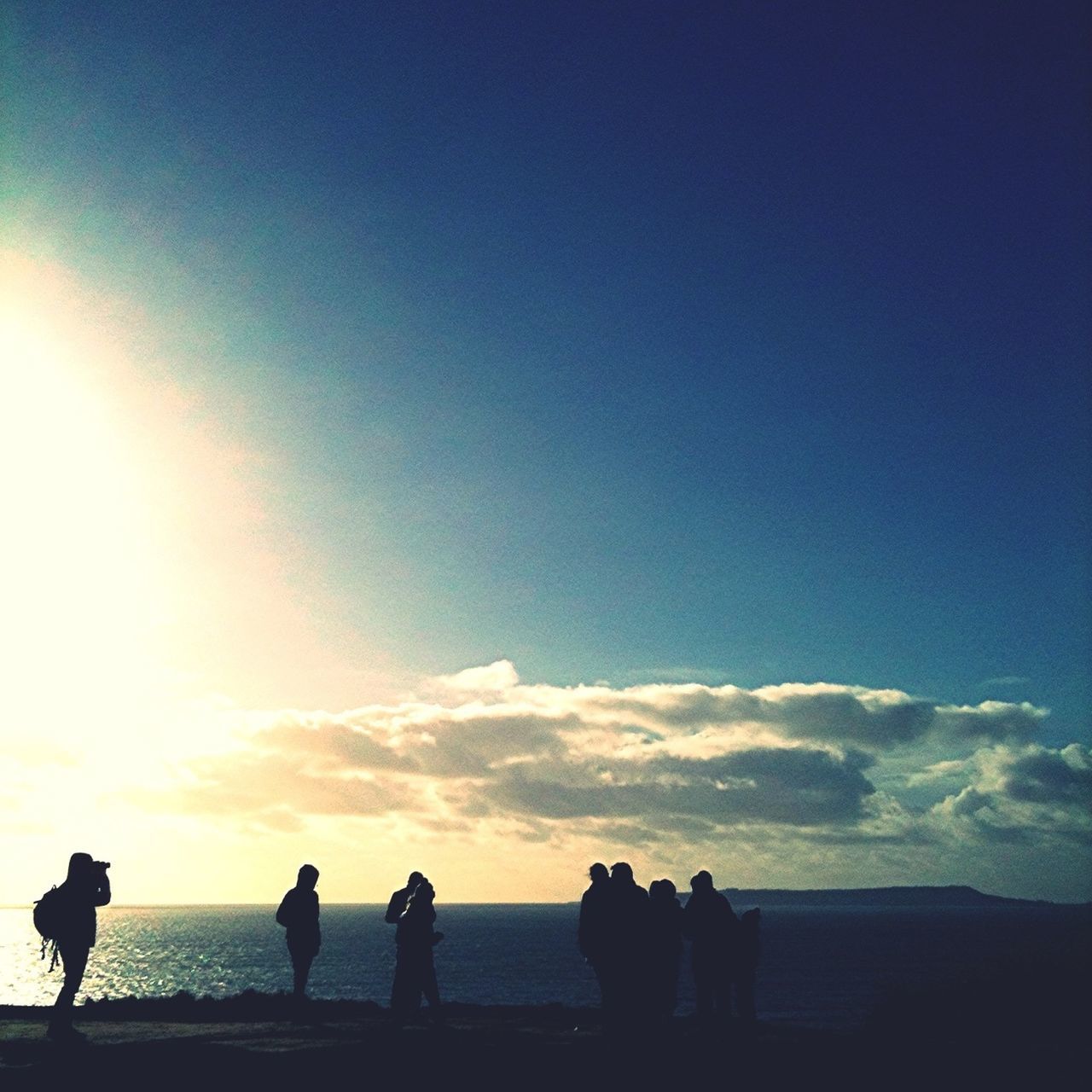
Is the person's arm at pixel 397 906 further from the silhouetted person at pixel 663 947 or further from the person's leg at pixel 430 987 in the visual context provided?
the silhouetted person at pixel 663 947

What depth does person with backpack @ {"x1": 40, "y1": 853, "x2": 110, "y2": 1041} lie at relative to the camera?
41.2ft

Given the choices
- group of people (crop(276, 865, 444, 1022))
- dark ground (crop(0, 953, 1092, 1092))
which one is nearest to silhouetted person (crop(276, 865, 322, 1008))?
group of people (crop(276, 865, 444, 1022))

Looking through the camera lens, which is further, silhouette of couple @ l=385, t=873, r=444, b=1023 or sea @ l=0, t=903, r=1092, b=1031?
sea @ l=0, t=903, r=1092, b=1031

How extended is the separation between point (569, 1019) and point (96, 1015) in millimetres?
8202

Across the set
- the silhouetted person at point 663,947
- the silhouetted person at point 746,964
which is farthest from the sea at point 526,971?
the silhouetted person at point 663,947

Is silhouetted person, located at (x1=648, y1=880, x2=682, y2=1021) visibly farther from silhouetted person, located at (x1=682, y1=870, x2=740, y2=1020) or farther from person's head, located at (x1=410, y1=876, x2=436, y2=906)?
person's head, located at (x1=410, y1=876, x2=436, y2=906)

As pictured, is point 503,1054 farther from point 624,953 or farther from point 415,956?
point 415,956

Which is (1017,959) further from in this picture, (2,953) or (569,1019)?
(2,953)

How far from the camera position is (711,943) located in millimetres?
15375

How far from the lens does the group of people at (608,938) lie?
1159 centimetres

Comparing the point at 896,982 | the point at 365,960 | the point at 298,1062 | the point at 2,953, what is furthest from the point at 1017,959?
the point at 2,953

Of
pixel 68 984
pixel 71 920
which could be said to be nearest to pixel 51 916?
pixel 71 920

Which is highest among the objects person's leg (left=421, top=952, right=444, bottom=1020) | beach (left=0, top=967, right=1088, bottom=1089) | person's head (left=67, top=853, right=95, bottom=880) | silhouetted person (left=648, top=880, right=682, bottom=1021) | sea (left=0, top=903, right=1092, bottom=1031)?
person's head (left=67, top=853, right=95, bottom=880)

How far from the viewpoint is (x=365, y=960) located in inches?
5027
